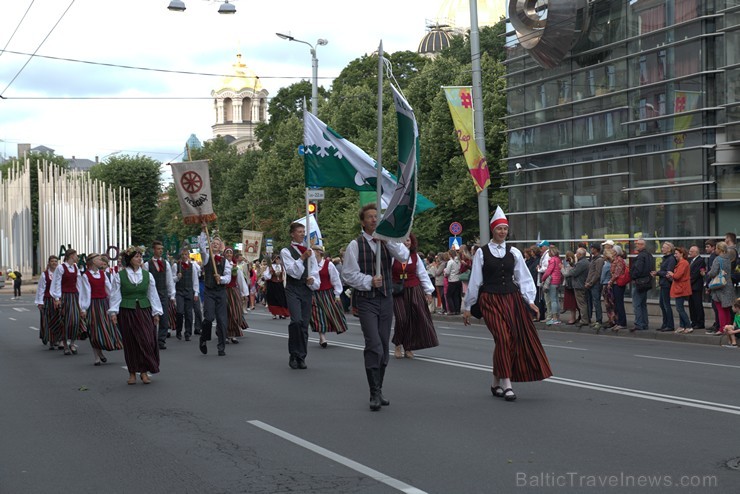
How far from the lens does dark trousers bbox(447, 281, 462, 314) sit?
28391 millimetres

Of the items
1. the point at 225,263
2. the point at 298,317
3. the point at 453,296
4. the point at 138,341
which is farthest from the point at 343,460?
the point at 453,296

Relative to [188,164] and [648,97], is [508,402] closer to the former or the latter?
[188,164]

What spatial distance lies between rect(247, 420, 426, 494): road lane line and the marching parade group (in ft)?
4.24

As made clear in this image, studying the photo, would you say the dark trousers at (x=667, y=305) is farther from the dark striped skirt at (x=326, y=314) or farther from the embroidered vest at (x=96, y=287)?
the embroidered vest at (x=96, y=287)

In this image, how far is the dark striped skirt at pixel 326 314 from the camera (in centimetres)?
1733

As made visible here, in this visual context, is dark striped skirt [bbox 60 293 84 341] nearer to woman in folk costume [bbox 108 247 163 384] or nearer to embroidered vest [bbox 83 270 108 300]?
embroidered vest [bbox 83 270 108 300]

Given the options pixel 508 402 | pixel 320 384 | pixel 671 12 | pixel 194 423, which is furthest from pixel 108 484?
pixel 671 12

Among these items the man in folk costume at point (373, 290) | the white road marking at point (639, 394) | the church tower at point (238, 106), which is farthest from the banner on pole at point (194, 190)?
the church tower at point (238, 106)

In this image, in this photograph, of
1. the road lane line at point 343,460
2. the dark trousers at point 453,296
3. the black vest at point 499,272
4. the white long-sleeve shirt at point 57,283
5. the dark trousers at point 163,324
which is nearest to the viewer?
the road lane line at point 343,460


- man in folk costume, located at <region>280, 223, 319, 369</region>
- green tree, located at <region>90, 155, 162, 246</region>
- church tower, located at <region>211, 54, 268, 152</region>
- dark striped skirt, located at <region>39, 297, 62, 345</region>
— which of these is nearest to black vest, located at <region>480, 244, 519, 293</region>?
man in folk costume, located at <region>280, 223, 319, 369</region>

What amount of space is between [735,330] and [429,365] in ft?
21.6

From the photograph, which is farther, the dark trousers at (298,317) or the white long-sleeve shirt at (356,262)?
the dark trousers at (298,317)

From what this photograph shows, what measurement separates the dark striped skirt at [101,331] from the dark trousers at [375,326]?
668 centimetres

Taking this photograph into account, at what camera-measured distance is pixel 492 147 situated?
4416 cm
